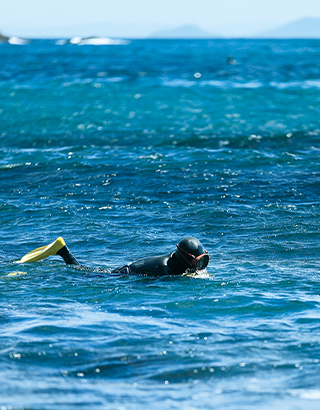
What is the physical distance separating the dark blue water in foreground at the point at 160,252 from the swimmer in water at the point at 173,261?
0.60 ft

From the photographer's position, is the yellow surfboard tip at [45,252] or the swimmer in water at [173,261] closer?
the swimmer in water at [173,261]

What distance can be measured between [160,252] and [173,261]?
1.75 meters

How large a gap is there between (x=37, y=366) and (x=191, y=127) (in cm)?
2026

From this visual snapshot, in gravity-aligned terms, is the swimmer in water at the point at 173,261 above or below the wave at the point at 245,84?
below

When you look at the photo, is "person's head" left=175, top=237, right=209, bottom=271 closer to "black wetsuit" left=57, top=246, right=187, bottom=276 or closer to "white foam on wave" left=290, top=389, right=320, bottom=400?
"black wetsuit" left=57, top=246, right=187, bottom=276

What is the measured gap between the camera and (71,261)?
929 centimetres

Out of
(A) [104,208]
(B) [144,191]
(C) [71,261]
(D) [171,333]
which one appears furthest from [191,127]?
(D) [171,333]

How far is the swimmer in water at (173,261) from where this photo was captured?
27.1ft

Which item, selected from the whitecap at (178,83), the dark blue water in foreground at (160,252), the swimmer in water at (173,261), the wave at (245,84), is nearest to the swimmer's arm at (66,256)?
the swimmer in water at (173,261)

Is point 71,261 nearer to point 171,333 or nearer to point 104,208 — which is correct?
point 171,333

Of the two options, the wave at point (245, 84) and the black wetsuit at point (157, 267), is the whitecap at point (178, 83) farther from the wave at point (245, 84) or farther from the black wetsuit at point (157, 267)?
the black wetsuit at point (157, 267)

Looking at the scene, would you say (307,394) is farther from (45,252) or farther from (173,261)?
(45,252)

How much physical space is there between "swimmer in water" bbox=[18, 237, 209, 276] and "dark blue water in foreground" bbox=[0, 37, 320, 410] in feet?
0.60

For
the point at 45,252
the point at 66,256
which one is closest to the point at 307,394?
the point at 66,256
